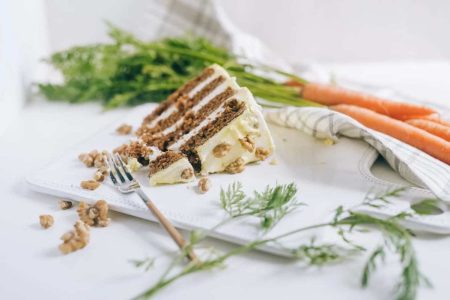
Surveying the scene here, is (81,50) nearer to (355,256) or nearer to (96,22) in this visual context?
(96,22)

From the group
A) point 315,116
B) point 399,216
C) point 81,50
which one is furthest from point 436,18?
point 399,216

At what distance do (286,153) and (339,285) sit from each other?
735 millimetres

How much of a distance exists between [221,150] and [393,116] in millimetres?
758

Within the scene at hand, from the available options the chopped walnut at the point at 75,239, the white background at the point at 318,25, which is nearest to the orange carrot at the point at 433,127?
the chopped walnut at the point at 75,239

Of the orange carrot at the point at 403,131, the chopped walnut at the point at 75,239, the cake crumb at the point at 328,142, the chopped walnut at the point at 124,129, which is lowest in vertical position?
the chopped walnut at the point at 75,239

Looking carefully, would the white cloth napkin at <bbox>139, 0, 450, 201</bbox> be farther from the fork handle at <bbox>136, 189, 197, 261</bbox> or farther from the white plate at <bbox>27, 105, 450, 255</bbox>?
the fork handle at <bbox>136, 189, 197, 261</bbox>

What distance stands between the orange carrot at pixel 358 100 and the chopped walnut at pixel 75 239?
1.21 m

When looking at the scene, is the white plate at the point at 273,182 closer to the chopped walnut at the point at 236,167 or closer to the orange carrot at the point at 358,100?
the chopped walnut at the point at 236,167

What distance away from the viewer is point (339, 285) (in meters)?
1.26

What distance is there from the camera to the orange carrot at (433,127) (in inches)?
73.4

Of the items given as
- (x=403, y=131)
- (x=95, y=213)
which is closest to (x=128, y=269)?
(x=95, y=213)

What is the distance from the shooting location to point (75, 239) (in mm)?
1418

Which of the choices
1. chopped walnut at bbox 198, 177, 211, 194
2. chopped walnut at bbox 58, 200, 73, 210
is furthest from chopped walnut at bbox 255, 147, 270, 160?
chopped walnut at bbox 58, 200, 73, 210

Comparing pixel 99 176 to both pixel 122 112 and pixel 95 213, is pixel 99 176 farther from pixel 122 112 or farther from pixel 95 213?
pixel 122 112
